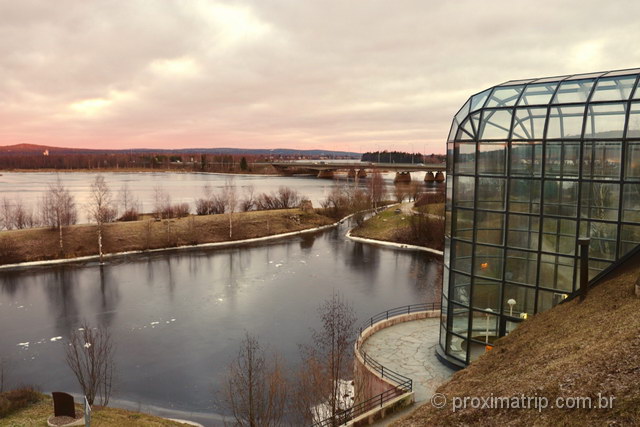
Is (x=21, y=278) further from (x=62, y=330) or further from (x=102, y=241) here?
(x=62, y=330)

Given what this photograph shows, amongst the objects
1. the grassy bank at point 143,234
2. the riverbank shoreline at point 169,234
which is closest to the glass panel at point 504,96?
the riverbank shoreline at point 169,234

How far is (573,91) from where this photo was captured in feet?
62.7

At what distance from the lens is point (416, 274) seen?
52531 mm

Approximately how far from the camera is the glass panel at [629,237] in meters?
17.5

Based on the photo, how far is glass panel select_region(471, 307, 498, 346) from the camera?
21281 mm

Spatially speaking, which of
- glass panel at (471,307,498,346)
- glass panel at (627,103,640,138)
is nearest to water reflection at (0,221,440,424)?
glass panel at (471,307,498,346)

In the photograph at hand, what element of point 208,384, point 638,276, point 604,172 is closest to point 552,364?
point 638,276

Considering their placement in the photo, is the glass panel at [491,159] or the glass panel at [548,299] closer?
the glass panel at [548,299]

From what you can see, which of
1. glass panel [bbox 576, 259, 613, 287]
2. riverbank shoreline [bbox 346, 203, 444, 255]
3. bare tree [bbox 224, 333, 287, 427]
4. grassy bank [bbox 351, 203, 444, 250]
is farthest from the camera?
riverbank shoreline [bbox 346, 203, 444, 255]

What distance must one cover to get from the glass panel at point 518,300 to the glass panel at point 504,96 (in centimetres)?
808

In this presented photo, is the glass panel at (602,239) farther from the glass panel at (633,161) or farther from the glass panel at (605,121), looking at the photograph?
the glass panel at (605,121)

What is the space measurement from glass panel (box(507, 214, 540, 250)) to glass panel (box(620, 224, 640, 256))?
3.13m

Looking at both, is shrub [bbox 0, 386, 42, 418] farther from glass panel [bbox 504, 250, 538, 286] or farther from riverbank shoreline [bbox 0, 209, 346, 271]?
riverbank shoreline [bbox 0, 209, 346, 271]

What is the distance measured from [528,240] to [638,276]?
4.55 metres
